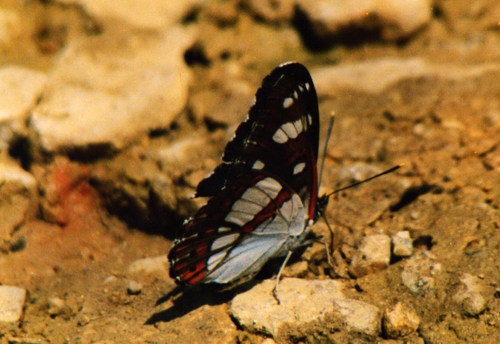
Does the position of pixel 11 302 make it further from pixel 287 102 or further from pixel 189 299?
pixel 287 102

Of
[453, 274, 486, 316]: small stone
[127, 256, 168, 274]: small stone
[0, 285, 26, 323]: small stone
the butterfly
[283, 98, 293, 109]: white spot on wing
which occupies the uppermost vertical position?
[283, 98, 293, 109]: white spot on wing

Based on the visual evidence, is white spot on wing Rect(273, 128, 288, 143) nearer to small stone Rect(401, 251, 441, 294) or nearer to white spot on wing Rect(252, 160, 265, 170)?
white spot on wing Rect(252, 160, 265, 170)

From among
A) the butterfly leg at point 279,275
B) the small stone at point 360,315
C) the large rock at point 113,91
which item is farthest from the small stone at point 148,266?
the small stone at point 360,315

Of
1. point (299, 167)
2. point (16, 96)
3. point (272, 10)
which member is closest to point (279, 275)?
point (299, 167)

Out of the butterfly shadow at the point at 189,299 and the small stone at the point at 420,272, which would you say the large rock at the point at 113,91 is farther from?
the small stone at the point at 420,272

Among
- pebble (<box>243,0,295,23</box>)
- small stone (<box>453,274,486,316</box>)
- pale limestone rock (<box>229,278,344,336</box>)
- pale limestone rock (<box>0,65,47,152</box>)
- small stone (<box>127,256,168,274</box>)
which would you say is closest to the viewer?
small stone (<box>453,274,486,316</box>)

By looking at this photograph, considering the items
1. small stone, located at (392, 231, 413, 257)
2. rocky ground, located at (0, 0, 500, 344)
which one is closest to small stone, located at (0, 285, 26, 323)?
rocky ground, located at (0, 0, 500, 344)
